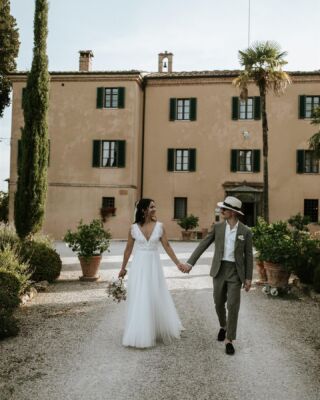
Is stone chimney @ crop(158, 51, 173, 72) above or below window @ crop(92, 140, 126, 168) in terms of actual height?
above

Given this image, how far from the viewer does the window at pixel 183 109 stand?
2555 cm

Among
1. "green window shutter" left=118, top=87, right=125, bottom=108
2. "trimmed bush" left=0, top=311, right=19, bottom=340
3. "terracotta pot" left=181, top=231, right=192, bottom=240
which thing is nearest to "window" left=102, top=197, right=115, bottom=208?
"terracotta pot" left=181, top=231, right=192, bottom=240

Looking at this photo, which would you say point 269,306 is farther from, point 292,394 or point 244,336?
point 292,394

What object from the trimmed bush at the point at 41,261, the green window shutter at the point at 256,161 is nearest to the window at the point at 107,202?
the green window shutter at the point at 256,161

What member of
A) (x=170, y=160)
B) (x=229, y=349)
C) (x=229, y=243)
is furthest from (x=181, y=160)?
(x=229, y=349)

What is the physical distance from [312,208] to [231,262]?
20517mm

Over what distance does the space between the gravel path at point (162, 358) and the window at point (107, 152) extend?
57.0 feet

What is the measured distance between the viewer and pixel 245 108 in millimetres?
25312

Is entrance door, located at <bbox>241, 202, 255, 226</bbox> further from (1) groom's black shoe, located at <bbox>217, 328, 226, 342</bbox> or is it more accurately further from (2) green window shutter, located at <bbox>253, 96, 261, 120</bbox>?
(1) groom's black shoe, located at <bbox>217, 328, 226, 342</bbox>

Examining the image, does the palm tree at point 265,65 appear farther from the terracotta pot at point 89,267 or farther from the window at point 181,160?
Answer: the terracotta pot at point 89,267

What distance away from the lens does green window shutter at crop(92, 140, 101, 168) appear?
82.5 feet

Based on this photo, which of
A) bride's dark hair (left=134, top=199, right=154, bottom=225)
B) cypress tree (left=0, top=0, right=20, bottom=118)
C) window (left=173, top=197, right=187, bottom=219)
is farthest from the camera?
cypress tree (left=0, top=0, right=20, bottom=118)

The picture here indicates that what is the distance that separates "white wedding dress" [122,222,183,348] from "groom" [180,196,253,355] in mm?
402

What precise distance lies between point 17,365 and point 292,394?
107 inches
